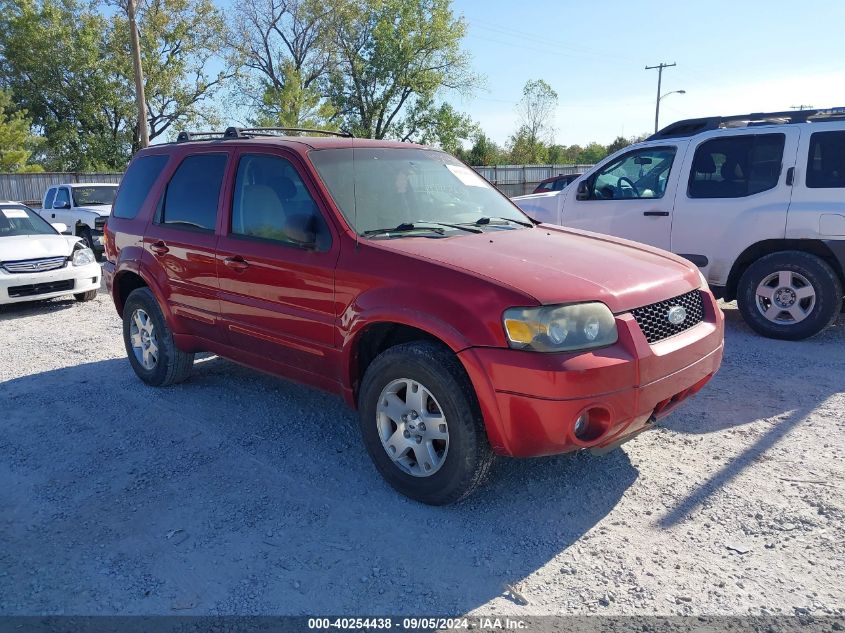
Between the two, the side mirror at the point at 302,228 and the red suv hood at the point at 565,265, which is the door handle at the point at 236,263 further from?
the red suv hood at the point at 565,265

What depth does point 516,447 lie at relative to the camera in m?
3.04

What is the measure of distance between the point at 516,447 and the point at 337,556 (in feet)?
3.15

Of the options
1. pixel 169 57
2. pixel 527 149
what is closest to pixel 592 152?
pixel 527 149

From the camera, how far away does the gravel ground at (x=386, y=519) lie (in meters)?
2.73

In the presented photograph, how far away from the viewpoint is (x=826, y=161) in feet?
20.2

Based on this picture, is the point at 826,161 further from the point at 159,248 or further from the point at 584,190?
the point at 159,248

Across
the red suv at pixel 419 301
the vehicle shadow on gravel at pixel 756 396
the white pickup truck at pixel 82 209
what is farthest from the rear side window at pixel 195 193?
the white pickup truck at pixel 82 209

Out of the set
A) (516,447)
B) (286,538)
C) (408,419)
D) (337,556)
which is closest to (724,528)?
(516,447)

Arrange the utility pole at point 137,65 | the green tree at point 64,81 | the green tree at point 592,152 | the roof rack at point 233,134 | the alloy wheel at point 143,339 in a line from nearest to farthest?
1. the roof rack at point 233,134
2. the alloy wheel at point 143,339
3. the utility pole at point 137,65
4. the green tree at point 64,81
5. the green tree at point 592,152

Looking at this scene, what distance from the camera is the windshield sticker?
4.66 metres

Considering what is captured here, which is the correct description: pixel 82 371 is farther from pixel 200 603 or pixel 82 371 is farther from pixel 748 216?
pixel 748 216

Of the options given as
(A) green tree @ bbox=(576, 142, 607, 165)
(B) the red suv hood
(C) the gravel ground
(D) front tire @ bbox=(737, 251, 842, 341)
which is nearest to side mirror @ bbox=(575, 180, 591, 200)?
(D) front tire @ bbox=(737, 251, 842, 341)

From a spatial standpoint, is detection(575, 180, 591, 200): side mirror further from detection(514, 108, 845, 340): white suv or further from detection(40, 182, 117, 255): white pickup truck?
detection(40, 182, 117, 255): white pickup truck

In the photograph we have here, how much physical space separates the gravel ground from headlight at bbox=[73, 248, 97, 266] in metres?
4.81
